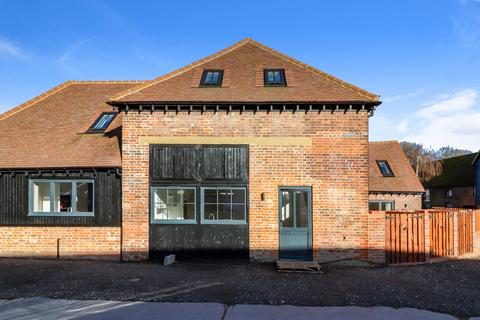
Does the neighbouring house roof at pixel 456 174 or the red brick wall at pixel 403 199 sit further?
the neighbouring house roof at pixel 456 174

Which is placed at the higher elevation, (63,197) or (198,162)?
(198,162)

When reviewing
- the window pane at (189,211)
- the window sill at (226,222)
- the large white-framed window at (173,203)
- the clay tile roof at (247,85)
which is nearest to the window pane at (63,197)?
the large white-framed window at (173,203)

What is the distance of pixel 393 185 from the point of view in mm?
18359

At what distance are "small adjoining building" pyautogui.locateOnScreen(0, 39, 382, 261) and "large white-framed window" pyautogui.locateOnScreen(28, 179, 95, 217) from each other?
0.11 ft

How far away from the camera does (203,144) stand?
9609mm

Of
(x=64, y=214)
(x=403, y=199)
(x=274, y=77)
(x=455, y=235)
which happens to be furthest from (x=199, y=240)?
(x=403, y=199)

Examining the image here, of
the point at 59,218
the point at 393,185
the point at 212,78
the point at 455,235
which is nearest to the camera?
the point at 59,218

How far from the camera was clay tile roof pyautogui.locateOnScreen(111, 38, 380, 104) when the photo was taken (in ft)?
30.9

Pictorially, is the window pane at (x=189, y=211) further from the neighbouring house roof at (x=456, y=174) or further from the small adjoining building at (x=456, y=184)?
the neighbouring house roof at (x=456, y=174)

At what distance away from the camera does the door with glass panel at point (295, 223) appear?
9.34 meters

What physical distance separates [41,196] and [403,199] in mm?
18292

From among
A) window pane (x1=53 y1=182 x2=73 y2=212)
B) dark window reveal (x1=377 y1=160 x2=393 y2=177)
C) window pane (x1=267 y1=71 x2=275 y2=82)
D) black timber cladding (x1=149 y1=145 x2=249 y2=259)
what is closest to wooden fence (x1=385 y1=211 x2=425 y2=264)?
black timber cladding (x1=149 y1=145 x2=249 y2=259)

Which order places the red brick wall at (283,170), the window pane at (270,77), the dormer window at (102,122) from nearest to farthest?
the red brick wall at (283,170) < the window pane at (270,77) < the dormer window at (102,122)

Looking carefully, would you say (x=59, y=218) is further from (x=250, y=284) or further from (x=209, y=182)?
(x=250, y=284)
